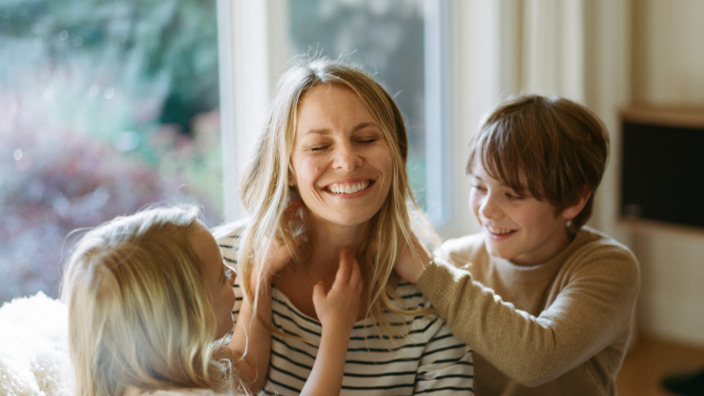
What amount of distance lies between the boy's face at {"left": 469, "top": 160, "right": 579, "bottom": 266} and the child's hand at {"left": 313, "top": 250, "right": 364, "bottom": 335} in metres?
0.37

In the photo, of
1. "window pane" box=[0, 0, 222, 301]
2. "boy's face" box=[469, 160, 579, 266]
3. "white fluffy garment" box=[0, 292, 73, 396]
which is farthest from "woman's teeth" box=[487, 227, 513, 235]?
"window pane" box=[0, 0, 222, 301]

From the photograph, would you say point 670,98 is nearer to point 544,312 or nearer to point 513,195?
point 513,195

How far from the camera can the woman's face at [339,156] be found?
1.54 meters

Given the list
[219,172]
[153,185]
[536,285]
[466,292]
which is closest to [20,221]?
[153,185]

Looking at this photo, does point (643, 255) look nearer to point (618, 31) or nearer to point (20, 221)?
point (618, 31)

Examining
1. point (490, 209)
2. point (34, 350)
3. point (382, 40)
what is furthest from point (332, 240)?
point (382, 40)

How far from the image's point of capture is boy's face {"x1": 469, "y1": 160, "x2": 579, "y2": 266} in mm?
1778

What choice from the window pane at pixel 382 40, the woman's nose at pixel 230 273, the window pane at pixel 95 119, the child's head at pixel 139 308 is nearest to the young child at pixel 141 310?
the child's head at pixel 139 308

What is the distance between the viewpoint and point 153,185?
92.7 inches

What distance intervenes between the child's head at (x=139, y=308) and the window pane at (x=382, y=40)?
136 centimetres

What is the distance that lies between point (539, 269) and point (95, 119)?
3.98 ft

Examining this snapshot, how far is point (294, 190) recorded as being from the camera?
1.67 metres

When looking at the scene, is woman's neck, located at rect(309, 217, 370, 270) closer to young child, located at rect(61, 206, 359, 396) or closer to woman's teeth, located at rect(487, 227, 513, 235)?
woman's teeth, located at rect(487, 227, 513, 235)

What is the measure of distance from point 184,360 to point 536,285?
894 millimetres
